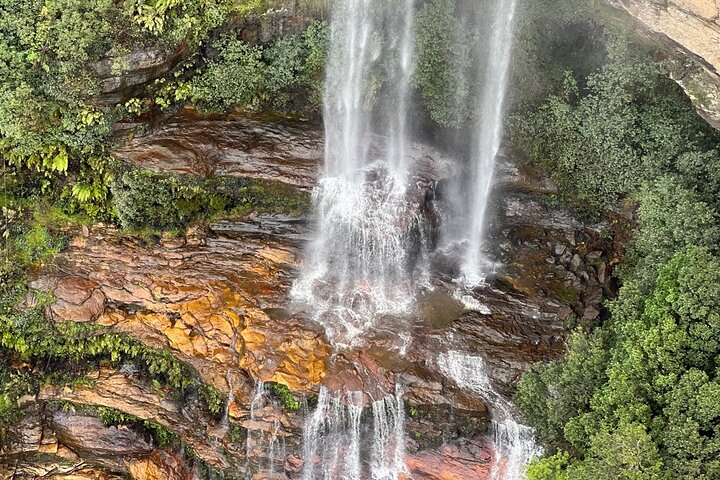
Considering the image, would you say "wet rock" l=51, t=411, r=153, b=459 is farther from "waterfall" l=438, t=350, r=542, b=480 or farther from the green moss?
"waterfall" l=438, t=350, r=542, b=480

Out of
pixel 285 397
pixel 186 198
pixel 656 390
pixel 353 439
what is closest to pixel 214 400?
pixel 285 397

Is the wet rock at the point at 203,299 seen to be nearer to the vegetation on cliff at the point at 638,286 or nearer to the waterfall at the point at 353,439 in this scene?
the waterfall at the point at 353,439

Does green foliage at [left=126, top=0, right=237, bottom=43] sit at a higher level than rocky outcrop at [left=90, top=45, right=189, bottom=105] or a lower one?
higher

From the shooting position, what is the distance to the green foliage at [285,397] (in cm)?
1298

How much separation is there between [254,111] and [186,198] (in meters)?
2.88

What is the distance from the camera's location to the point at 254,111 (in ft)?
51.0

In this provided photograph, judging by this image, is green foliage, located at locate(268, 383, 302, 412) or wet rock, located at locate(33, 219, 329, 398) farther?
wet rock, located at locate(33, 219, 329, 398)

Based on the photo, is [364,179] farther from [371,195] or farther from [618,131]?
[618,131]

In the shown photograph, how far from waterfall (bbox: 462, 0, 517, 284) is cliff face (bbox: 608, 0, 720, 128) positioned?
292 cm

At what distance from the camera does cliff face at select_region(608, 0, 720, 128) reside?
10.5m

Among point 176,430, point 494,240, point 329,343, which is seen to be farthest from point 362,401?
point 494,240

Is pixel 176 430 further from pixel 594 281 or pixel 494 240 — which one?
pixel 594 281

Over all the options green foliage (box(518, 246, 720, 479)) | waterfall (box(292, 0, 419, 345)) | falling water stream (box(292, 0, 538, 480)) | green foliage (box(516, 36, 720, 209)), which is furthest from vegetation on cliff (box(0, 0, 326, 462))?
green foliage (box(518, 246, 720, 479))

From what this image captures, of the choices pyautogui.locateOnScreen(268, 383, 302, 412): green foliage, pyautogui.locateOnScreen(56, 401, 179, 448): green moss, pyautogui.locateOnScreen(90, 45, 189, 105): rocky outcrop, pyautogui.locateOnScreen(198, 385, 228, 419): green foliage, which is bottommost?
pyautogui.locateOnScreen(56, 401, 179, 448): green moss
